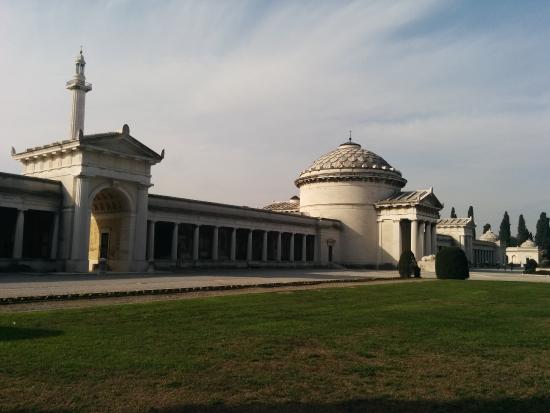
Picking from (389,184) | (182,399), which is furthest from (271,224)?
(182,399)

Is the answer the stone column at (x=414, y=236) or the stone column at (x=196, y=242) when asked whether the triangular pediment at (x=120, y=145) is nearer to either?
the stone column at (x=196, y=242)

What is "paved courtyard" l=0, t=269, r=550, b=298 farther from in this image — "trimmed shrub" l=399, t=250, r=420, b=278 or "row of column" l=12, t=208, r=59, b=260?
"trimmed shrub" l=399, t=250, r=420, b=278

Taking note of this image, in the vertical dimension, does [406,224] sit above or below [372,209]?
below

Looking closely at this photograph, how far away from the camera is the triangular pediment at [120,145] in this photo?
39.6 metres

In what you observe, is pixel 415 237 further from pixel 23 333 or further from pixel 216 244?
pixel 23 333

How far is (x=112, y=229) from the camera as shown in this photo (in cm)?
4488

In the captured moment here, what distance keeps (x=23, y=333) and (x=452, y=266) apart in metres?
34.2

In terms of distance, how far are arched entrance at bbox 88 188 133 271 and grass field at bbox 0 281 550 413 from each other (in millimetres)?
27697

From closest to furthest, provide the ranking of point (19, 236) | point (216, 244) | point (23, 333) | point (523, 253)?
1. point (23, 333)
2. point (19, 236)
3. point (216, 244)
4. point (523, 253)

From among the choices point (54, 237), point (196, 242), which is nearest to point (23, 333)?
point (54, 237)

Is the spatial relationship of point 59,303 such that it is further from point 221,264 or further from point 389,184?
point 389,184

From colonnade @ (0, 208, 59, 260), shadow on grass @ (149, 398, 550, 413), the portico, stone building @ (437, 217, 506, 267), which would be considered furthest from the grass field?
stone building @ (437, 217, 506, 267)

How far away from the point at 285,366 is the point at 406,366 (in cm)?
210

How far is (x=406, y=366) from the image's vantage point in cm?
948
